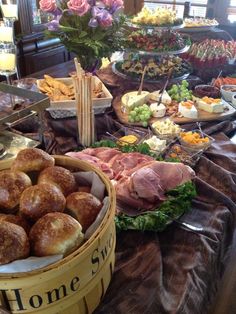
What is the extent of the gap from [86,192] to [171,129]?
731mm

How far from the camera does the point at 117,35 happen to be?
1.33 metres

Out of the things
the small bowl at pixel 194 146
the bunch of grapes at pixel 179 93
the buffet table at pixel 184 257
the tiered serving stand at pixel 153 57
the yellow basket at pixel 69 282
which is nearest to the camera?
the yellow basket at pixel 69 282

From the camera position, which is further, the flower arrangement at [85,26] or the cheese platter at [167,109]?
the cheese platter at [167,109]

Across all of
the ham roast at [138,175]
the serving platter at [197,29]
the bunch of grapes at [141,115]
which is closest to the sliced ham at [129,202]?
the ham roast at [138,175]

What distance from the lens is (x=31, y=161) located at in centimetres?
68

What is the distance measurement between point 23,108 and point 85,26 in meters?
0.45

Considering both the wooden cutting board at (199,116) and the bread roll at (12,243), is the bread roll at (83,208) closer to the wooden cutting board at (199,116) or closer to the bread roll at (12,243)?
the bread roll at (12,243)

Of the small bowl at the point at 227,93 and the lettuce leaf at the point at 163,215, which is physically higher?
the small bowl at the point at 227,93

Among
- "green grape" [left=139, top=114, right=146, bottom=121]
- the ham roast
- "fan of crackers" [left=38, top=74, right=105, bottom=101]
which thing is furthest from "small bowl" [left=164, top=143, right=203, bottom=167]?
"fan of crackers" [left=38, top=74, right=105, bottom=101]

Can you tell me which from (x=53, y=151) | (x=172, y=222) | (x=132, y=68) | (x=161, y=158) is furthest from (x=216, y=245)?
(x=132, y=68)

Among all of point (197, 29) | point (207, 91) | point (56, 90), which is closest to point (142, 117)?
point (56, 90)

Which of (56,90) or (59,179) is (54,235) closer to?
(59,179)

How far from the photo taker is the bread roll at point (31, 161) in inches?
26.4

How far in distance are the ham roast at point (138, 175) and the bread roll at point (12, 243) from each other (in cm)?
40
